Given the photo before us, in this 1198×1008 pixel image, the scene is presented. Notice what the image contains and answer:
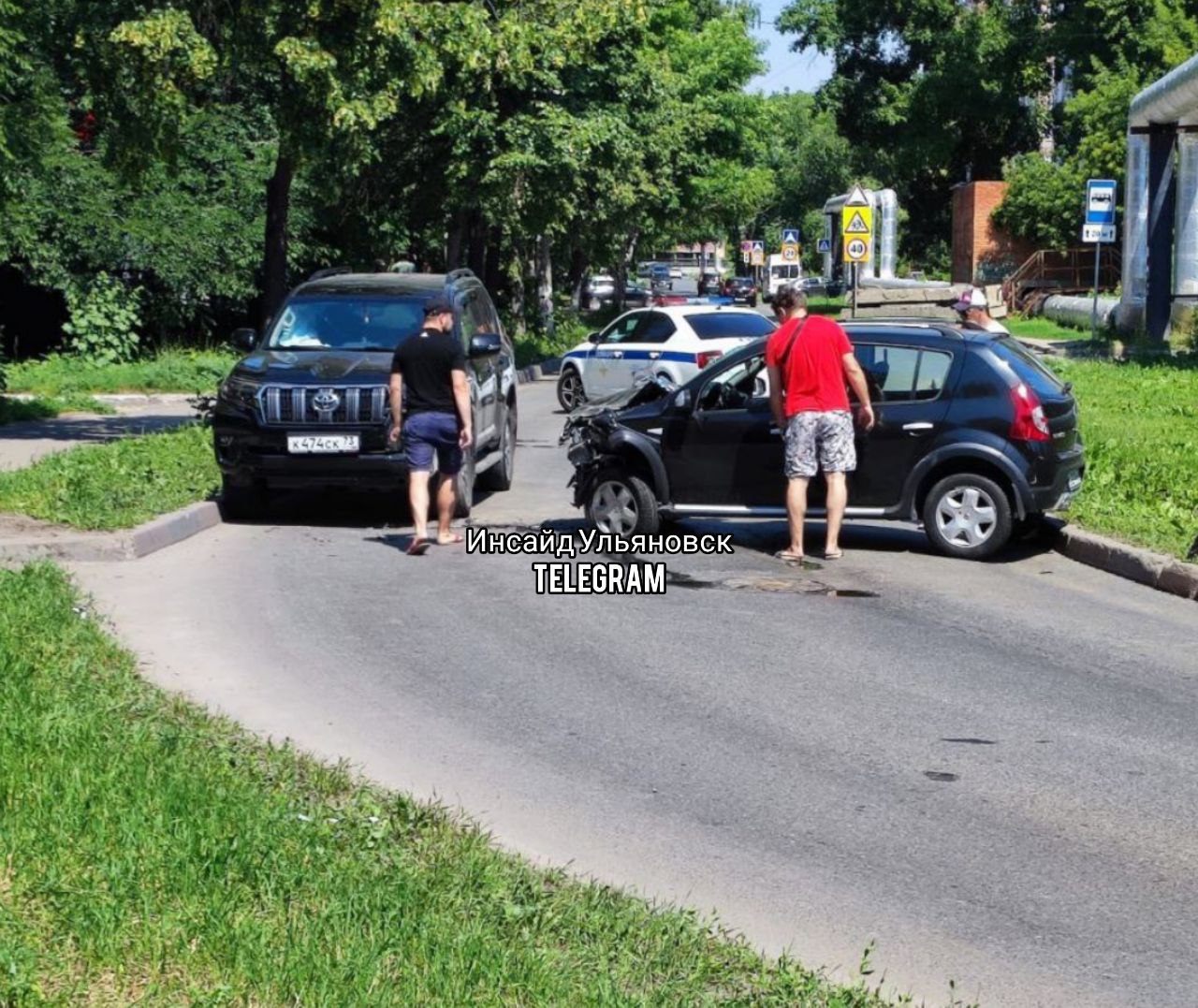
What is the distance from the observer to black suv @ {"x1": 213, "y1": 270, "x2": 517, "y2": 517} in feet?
46.2

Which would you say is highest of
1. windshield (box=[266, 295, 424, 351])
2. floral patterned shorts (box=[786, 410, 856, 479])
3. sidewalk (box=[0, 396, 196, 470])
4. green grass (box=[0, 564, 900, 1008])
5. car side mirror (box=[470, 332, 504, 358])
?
windshield (box=[266, 295, 424, 351])

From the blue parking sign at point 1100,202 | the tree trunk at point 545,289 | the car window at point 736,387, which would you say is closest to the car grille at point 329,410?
the car window at point 736,387

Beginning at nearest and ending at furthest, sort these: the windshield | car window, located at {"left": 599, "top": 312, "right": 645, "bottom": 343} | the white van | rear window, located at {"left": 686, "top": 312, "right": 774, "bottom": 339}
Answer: the windshield → rear window, located at {"left": 686, "top": 312, "right": 774, "bottom": 339} → car window, located at {"left": 599, "top": 312, "right": 645, "bottom": 343} → the white van

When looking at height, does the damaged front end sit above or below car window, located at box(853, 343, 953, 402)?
below

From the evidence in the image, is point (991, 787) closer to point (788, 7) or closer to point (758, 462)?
point (758, 462)

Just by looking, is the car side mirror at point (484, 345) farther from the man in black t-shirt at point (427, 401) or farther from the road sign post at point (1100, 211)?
the road sign post at point (1100, 211)

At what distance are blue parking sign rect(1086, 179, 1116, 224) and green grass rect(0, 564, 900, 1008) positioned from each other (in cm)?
3084

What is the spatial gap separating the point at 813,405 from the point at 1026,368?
70.1 inches

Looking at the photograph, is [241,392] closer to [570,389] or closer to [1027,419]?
[1027,419]

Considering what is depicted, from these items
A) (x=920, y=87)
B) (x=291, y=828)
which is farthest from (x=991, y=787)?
(x=920, y=87)

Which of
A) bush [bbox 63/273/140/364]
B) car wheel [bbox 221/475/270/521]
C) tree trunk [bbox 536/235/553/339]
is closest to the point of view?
car wheel [bbox 221/475/270/521]

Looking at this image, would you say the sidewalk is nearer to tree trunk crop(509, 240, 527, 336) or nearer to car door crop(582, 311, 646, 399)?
car door crop(582, 311, 646, 399)

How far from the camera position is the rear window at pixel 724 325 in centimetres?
2488

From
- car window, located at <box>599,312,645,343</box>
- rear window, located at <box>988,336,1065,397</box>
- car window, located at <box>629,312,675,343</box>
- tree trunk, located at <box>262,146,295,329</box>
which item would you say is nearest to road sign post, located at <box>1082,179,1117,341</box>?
car window, located at <box>599,312,645,343</box>
